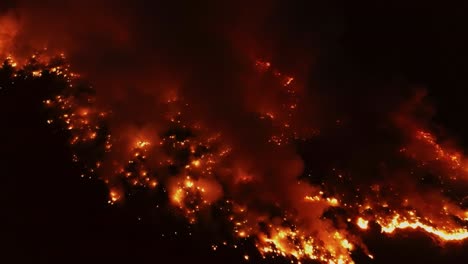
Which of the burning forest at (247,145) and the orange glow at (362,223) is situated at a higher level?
the burning forest at (247,145)

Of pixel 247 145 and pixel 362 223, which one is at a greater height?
pixel 247 145

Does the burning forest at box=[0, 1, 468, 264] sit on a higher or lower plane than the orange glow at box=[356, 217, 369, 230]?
higher

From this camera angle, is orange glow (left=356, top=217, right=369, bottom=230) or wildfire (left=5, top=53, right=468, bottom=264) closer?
wildfire (left=5, top=53, right=468, bottom=264)

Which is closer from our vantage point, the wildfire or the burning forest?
the wildfire

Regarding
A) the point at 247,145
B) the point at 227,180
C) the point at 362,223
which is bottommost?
the point at 362,223

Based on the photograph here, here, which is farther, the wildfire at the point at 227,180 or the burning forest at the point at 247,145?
the burning forest at the point at 247,145

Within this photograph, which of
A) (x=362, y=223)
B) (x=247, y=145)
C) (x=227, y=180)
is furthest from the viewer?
(x=247, y=145)

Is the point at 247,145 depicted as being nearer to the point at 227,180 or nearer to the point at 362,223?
the point at 227,180

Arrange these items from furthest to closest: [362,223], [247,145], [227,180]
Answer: [247,145] → [227,180] → [362,223]

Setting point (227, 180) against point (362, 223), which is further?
point (227, 180)

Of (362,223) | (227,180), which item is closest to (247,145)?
(227,180)

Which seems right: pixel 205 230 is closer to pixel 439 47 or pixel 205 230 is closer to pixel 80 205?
pixel 80 205
